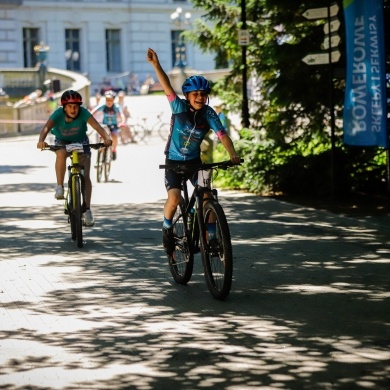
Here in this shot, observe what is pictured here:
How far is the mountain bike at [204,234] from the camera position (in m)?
9.83

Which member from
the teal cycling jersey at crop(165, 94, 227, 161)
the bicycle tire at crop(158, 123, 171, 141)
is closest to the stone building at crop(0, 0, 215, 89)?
the bicycle tire at crop(158, 123, 171, 141)

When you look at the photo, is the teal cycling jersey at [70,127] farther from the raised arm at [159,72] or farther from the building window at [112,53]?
the building window at [112,53]

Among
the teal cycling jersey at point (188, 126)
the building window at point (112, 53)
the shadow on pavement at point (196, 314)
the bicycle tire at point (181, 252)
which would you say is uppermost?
the building window at point (112, 53)

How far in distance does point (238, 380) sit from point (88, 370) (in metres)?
0.96

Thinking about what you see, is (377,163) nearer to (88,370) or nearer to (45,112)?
(88,370)

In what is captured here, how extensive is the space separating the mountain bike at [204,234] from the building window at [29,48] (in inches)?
2385

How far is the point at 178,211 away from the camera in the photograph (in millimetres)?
10891

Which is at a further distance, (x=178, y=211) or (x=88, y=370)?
(x=178, y=211)

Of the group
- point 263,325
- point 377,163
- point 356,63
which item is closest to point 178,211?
point 263,325

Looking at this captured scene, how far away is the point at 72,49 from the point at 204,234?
64.2m

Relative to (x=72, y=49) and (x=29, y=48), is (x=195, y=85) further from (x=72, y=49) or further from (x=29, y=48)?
(x=72, y=49)

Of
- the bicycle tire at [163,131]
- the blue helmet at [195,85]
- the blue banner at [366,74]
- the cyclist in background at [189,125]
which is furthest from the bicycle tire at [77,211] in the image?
the bicycle tire at [163,131]

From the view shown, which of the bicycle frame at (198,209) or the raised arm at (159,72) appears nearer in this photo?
the bicycle frame at (198,209)

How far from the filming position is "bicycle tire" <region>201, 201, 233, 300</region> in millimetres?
9742
